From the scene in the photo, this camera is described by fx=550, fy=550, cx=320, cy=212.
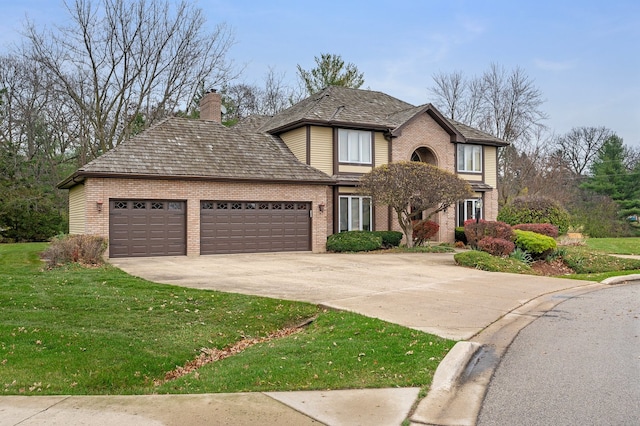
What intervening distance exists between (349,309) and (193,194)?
1320cm

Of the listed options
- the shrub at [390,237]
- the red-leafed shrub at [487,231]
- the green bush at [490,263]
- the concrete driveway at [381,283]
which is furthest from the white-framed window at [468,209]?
the green bush at [490,263]

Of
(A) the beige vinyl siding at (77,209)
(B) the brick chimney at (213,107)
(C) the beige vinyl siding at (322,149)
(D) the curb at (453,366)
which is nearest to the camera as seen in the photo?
(D) the curb at (453,366)

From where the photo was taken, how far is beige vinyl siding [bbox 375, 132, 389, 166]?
26766mm

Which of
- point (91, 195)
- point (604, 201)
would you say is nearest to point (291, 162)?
point (91, 195)

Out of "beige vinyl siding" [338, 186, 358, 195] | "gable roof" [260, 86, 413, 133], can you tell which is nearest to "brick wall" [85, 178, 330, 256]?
"beige vinyl siding" [338, 186, 358, 195]

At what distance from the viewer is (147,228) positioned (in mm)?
20547

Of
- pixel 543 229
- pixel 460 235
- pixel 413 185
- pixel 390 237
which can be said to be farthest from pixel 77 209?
pixel 543 229

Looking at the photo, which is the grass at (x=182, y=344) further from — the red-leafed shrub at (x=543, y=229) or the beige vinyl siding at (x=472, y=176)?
the beige vinyl siding at (x=472, y=176)

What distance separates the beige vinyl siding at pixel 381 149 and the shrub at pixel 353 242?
4437mm

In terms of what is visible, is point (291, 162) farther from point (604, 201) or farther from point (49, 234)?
point (604, 201)

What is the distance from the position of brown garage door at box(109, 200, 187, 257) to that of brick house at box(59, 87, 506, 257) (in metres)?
0.04

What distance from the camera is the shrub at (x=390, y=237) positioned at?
979 inches

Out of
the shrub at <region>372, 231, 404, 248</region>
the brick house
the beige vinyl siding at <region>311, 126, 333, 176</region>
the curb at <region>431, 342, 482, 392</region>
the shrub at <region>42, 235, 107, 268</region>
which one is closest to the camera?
the curb at <region>431, 342, 482, 392</region>

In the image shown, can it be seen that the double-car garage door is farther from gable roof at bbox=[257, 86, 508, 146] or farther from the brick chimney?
the brick chimney
